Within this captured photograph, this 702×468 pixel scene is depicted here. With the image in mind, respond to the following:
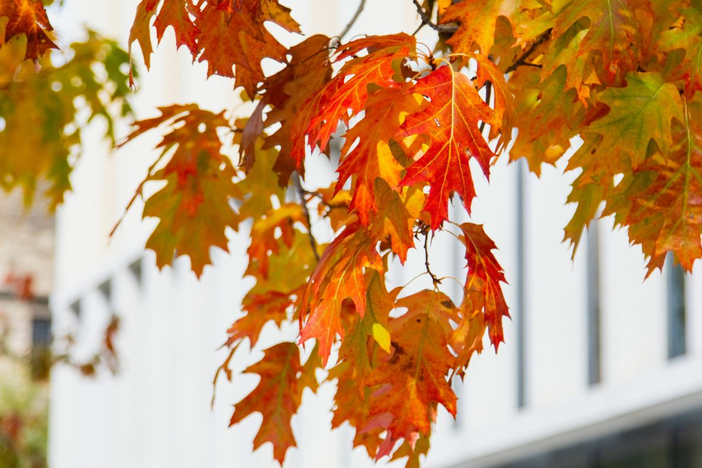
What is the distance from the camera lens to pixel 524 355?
568 centimetres

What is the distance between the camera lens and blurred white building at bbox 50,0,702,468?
4.86m

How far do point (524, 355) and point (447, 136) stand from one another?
4472mm

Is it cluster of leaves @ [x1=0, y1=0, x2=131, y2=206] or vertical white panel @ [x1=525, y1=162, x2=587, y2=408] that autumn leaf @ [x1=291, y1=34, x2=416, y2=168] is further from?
vertical white panel @ [x1=525, y1=162, x2=587, y2=408]

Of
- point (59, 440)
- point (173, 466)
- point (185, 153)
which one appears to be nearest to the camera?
point (185, 153)

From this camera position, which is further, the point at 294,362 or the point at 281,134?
the point at 294,362

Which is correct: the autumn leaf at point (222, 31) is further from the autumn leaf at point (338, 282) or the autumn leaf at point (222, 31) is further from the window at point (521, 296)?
the window at point (521, 296)

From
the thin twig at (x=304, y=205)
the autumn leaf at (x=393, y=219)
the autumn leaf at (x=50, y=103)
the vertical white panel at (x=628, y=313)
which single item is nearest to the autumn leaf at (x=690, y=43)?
the autumn leaf at (x=393, y=219)

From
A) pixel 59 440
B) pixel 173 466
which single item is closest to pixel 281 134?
pixel 173 466

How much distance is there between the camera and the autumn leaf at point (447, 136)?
4.41ft

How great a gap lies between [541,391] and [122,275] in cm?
665

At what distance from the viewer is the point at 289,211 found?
2.26m

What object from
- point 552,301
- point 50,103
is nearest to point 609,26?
point 50,103

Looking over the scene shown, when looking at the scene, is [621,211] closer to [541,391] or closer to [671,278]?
[671,278]

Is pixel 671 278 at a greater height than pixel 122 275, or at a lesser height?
lesser
